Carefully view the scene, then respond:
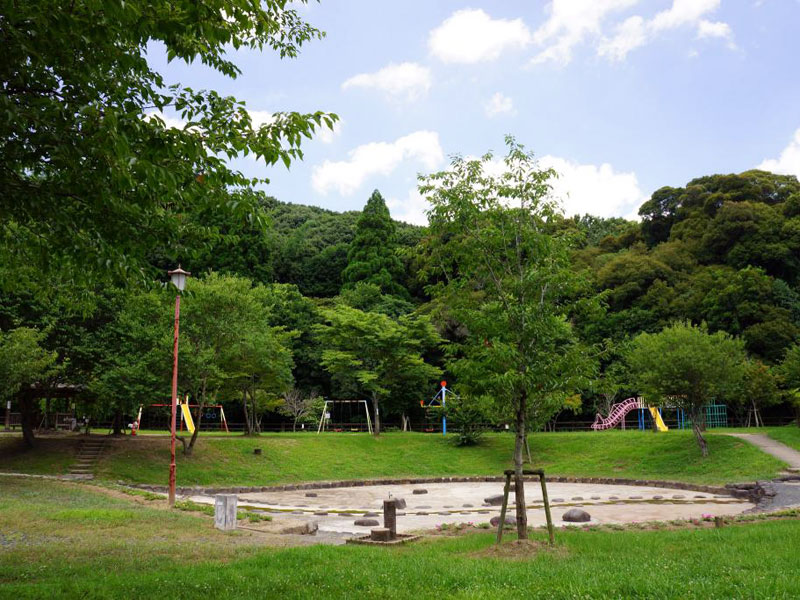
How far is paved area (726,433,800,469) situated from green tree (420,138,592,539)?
18695 mm

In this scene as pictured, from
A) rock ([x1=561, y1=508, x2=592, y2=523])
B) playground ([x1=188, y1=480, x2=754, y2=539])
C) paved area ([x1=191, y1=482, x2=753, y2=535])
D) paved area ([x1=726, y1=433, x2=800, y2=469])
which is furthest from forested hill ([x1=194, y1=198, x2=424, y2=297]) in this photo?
rock ([x1=561, y1=508, x2=592, y2=523])

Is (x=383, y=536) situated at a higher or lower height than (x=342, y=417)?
lower

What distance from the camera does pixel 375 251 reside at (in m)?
56.7

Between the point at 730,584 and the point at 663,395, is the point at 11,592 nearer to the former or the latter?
the point at 730,584

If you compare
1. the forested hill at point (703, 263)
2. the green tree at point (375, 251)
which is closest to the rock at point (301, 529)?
the forested hill at point (703, 263)

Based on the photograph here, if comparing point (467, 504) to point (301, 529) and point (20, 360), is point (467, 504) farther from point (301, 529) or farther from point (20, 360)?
point (20, 360)

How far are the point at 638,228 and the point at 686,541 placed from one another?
54437mm

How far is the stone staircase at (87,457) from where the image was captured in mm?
23922

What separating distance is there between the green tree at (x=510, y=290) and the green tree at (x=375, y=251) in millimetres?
43617

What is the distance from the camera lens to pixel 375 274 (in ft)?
184

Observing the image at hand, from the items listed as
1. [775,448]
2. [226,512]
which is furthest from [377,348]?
[226,512]

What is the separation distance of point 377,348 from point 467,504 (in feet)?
62.0

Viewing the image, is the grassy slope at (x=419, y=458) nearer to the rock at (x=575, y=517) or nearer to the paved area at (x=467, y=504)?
the paved area at (x=467, y=504)

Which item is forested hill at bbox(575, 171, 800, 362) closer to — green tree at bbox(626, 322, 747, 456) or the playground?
green tree at bbox(626, 322, 747, 456)
